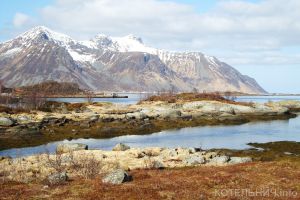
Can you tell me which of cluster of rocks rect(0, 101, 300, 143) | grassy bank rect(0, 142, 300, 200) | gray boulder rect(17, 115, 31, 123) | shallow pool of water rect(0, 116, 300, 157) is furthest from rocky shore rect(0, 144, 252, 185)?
gray boulder rect(17, 115, 31, 123)

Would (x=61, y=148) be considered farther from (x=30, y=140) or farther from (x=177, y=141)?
(x=177, y=141)

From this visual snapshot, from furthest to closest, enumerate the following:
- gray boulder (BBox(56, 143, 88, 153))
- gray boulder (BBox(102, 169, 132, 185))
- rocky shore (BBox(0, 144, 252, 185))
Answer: gray boulder (BBox(56, 143, 88, 153))
rocky shore (BBox(0, 144, 252, 185))
gray boulder (BBox(102, 169, 132, 185))

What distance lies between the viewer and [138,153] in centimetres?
5650

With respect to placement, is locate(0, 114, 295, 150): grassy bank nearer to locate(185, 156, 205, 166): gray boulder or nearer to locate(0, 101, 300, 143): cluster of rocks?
locate(0, 101, 300, 143): cluster of rocks

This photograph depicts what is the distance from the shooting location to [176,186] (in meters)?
30.5

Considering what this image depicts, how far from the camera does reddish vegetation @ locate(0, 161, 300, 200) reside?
28062 millimetres

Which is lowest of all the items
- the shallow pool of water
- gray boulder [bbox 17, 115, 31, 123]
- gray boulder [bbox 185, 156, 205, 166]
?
the shallow pool of water

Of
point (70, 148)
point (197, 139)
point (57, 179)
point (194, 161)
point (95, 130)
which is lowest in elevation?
point (197, 139)

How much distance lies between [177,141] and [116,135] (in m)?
14.5

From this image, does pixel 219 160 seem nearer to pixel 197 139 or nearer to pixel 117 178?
pixel 117 178

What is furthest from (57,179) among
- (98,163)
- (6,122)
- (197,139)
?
(6,122)

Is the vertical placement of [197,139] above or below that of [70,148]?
below

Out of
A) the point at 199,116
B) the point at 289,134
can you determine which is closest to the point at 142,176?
the point at 289,134

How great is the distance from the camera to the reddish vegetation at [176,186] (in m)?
28.1
